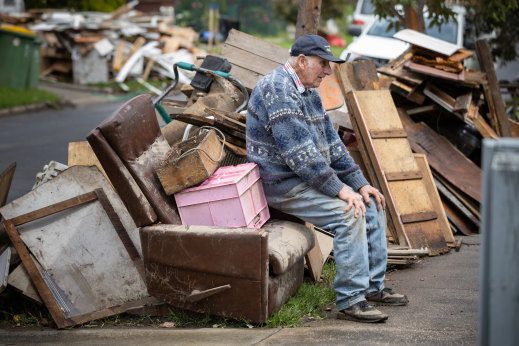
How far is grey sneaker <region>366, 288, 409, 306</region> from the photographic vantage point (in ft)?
14.7

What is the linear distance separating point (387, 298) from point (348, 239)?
23.3 inches

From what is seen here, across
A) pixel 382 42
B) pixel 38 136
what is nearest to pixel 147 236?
pixel 38 136

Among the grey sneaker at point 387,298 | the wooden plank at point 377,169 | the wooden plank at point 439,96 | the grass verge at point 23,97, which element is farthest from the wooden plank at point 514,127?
the grass verge at point 23,97

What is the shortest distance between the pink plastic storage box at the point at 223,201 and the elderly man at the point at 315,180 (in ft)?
0.67

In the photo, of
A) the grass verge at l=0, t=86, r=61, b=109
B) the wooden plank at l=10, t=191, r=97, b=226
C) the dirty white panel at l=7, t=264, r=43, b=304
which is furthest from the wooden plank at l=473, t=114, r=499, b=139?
the grass verge at l=0, t=86, r=61, b=109

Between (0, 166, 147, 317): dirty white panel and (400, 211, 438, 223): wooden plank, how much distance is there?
2542 mm

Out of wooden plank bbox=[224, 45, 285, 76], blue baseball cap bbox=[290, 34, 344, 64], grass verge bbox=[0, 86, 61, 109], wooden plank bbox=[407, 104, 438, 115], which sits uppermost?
blue baseball cap bbox=[290, 34, 344, 64]

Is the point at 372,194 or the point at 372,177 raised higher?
the point at 372,194

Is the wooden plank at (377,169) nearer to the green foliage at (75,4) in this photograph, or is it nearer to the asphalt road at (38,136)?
the asphalt road at (38,136)

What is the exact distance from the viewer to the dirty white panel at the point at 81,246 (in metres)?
4.48

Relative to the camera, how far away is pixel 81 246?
14.9 ft

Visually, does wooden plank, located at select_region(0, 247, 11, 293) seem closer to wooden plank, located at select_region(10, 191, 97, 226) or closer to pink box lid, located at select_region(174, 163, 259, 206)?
wooden plank, located at select_region(10, 191, 97, 226)

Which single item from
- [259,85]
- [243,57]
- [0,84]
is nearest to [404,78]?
[243,57]

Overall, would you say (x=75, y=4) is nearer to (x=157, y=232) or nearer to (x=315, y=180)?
(x=157, y=232)
